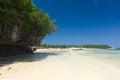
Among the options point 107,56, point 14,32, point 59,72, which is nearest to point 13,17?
point 14,32

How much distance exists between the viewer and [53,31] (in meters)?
31.2

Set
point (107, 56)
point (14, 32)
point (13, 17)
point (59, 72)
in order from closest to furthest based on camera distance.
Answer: point (59, 72) < point (13, 17) < point (14, 32) < point (107, 56)

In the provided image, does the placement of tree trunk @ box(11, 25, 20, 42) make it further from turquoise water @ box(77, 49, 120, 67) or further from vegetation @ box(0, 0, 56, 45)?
turquoise water @ box(77, 49, 120, 67)

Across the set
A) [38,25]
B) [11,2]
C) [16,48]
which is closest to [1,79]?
[11,2]

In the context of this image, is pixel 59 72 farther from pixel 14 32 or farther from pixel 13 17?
pixel 14 32

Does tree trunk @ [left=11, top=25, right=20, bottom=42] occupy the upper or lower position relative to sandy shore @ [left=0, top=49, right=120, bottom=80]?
upper

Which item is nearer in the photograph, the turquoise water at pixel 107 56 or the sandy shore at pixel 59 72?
the sandy shore at pixel 59 72

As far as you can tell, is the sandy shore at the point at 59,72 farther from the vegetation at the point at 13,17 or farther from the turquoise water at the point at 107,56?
the vegetation at the point at 13,17

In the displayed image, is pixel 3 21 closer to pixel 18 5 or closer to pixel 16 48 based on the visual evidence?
pixel 18 5

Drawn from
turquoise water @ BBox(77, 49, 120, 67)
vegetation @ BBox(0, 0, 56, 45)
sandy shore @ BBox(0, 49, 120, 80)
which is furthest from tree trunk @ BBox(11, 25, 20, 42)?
turquoise water @ BBox(77, 49, 120, 67)

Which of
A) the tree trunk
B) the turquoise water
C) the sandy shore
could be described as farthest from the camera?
the tree trunk

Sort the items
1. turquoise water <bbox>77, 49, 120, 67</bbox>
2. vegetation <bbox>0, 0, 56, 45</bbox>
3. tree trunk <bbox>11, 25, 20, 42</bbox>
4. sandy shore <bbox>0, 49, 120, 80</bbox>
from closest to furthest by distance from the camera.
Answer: sandy shore <bbox>0, 49, 120, 80</bbox>
vegetation <bbox>0, 0, 56, 45</bbox>
turquoise water <bbox>77, 49, 120, 67</bbox>
tree trunk <bbox>11, 25, 20, 42</bbox>

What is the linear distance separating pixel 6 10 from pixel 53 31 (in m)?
16.0

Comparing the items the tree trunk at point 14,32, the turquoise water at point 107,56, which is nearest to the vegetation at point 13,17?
the tree trunk at point 14,32
